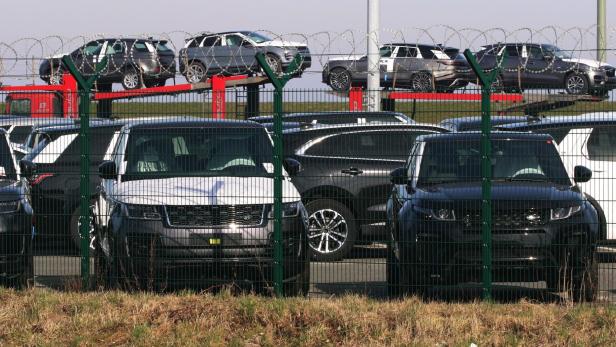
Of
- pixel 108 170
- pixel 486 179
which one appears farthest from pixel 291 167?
pixel 486 179

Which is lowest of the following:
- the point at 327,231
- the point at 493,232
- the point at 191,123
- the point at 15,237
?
the point at 327,231

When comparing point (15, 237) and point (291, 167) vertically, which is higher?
point (291, 167)

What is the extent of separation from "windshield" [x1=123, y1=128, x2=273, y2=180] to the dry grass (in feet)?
5.25

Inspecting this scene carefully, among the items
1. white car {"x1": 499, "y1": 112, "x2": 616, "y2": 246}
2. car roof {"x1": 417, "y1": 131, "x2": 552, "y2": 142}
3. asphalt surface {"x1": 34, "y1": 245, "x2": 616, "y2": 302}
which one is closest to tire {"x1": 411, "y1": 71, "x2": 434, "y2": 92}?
white car {"x1": 499, "y1": 112, "x2": 616, "y2": 246}

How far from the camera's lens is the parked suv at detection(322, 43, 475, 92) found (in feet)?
92.2

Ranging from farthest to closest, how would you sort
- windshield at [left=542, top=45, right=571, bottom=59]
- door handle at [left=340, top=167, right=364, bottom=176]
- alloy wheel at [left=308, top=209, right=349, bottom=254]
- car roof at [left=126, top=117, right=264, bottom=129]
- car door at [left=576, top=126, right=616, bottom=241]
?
windshield at [left=542, top=45, right=571, bottom=59] < alloy wheel at [left=308, top=209, right=349, bottom=254] < door handle at [left=340, top=167, right=364, bottom=176] < car door at [left=576, top=126, right=616, bottom=241] < car roof at [left=126, top=117, right=264, bottom=129]

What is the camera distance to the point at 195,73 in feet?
98.4

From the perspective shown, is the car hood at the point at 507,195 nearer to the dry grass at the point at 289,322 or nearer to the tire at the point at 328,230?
the dry grass at the point at 289,322

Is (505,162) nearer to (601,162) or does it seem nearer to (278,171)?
(601,162)

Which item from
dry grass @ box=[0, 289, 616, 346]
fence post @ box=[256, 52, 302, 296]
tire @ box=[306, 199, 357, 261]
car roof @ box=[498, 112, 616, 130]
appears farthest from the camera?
car roof @ box=[498, 112, 616, 130]

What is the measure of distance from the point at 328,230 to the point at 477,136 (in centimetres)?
306

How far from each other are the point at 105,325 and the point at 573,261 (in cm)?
417

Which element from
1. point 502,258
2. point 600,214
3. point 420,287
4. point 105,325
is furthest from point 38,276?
point 600,214

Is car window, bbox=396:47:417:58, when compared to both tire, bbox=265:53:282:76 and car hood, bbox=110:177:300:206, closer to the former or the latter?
tire, bbox=265:53:282:76
